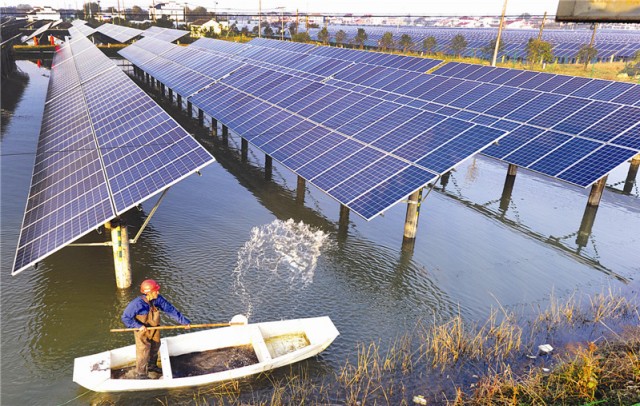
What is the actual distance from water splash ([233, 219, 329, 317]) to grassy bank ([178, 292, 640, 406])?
380 cm

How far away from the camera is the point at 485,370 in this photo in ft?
→ 40.0

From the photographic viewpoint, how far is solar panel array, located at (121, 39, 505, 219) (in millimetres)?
17219

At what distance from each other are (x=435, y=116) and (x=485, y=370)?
12548mm

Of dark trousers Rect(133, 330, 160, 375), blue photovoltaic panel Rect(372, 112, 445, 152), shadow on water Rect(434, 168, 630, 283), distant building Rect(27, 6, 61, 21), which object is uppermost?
blue photovoltaic panel Rect(372, 112, 445, 152)

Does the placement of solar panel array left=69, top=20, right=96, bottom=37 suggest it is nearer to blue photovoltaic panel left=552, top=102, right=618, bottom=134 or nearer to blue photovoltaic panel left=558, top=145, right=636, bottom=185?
blue photovoltaic panel left=552, top=102, right=618, bottom=134

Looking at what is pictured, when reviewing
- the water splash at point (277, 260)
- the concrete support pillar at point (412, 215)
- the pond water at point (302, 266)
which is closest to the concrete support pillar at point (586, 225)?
the pond water at point (302, 266)

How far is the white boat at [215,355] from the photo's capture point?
1028 cm

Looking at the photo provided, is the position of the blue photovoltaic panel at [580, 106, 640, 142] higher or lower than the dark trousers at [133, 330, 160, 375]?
higher

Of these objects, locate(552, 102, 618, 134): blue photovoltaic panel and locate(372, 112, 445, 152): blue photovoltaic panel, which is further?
locate(552, 102, 618, 134): blue photovoltaic panel

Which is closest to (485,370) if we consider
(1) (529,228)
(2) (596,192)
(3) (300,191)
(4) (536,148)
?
(1) (529,228)

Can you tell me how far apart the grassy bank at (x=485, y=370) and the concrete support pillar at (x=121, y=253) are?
17.9ft

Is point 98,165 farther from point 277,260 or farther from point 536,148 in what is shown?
point 536,148

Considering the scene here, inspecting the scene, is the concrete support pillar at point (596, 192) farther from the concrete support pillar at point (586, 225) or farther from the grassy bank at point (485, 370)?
the grassy bank at point (485, 370)

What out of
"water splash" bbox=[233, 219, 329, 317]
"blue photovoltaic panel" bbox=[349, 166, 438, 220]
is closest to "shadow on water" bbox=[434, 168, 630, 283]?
"blue photovoltaic panel" bbox=[349, 166, 438, 220]
